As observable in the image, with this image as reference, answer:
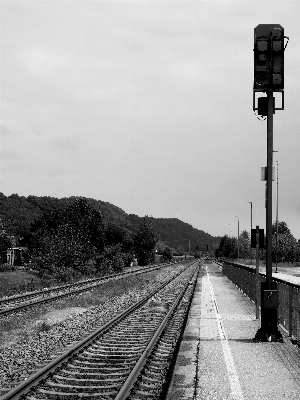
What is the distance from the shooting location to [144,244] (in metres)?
98.9

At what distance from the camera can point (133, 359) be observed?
33.0 ft

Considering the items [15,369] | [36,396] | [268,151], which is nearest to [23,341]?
[15,369]

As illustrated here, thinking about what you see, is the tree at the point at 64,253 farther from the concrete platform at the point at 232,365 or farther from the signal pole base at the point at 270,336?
the signal pole base at the point at 270,336

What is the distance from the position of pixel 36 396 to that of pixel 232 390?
9.40 feet

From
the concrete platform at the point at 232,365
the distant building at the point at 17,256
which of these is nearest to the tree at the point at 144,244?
the distant building at the point at 17,256

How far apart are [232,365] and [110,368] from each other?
221cm

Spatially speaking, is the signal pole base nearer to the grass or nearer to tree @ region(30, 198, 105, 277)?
the grass

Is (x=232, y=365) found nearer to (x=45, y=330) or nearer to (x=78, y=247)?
(x=45, y=330)

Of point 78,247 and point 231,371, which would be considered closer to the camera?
point 231,371

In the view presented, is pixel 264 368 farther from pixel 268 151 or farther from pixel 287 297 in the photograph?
pixel 268 151

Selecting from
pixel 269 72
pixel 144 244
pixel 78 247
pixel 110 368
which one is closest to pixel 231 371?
pixel 110 368

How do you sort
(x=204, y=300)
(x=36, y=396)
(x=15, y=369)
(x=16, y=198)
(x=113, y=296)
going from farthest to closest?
1. (x=16, y=198)
2. (x=113, y=296)
3. (x=204, y=300)
4. (x=15, y=369)
5. (x=36, y=396)

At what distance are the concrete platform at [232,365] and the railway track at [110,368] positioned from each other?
15.1 inches

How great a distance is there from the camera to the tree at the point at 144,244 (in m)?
99.2
